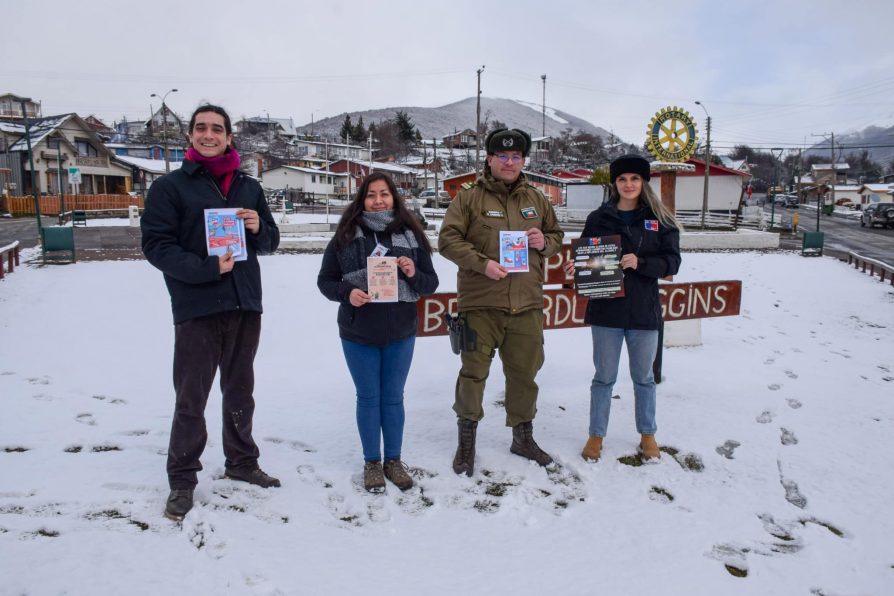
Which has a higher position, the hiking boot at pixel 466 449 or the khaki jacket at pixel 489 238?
the khaki jacket at pixel 489 238

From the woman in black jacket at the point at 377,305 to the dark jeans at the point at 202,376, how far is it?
56cm

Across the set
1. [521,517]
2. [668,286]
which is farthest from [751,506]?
[668,286]

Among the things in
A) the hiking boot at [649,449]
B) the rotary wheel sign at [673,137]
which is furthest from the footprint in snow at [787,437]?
the rotary wheel sign at [673,137]

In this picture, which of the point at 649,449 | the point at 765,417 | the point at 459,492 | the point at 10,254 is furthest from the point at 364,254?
the point at 10,254

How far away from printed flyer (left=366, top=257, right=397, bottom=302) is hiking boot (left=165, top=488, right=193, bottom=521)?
1454 millimetres

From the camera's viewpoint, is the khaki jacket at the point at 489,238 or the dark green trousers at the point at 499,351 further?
the dark green trousers at the point at 499,351

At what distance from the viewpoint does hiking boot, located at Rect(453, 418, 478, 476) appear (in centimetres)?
382

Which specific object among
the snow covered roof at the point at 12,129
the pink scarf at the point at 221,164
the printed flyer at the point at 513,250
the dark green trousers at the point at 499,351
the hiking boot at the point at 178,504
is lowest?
the hiking boot at the point at 178,504

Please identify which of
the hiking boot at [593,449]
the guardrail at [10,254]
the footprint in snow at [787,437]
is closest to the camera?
the hiking boot at [593,449]

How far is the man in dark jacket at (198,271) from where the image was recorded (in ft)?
9.95

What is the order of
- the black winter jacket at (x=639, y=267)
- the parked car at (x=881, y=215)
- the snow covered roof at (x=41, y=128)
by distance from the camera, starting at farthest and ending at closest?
the snow covered roof at (x=41, y=128) → the parked car at (x=881, y=215) → the black winter jacket at (x=639, y=267)

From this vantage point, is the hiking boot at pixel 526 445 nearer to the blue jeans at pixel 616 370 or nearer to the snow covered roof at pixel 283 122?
the blue jeans at pixel 616 370

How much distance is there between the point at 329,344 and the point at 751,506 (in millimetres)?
5367

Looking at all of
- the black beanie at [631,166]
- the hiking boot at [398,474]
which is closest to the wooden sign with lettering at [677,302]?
the black beanie at [631,166]
